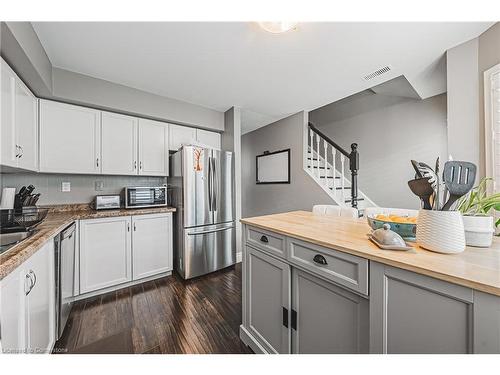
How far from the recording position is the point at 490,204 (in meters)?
0.94

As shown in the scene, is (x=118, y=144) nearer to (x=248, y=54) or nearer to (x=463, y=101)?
(x=248, y=54)

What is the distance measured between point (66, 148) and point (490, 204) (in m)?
3.46

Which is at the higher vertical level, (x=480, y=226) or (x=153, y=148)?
(x=153, y=148)

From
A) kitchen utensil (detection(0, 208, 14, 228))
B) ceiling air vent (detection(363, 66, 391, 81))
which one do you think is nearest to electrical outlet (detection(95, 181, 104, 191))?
kitchen utensil (detection(0, 208, 14, 228))

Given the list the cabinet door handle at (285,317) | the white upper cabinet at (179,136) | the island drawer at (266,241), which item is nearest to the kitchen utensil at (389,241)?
the island drawer at (266,241)

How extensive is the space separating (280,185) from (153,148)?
2393 mm

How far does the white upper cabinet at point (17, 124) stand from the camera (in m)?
1.46

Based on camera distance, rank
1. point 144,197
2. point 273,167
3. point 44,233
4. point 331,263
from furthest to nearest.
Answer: point 273,167
point 144,197
point 44,233
point 331,263

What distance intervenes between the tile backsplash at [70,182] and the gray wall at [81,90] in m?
0.90

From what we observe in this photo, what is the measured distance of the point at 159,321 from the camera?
5.92ft

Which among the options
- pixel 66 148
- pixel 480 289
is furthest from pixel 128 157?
pixel 480 289

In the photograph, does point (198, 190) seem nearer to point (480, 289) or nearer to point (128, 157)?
point (128, 157)

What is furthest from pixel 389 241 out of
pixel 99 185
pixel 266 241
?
pixel 99 185

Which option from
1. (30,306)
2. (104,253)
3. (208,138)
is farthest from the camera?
(208,138)
